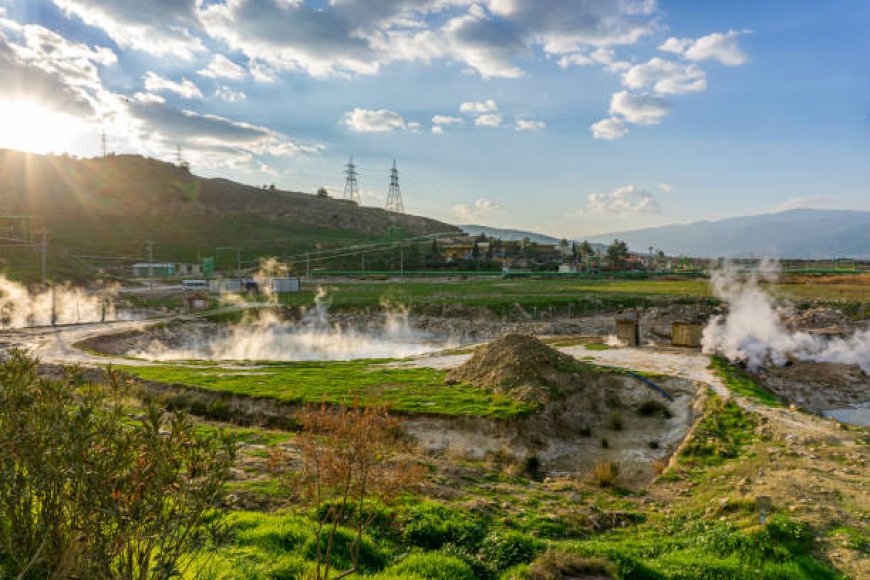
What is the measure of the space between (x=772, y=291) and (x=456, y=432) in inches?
2679

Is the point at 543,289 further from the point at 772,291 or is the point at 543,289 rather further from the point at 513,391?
the point at 513,391

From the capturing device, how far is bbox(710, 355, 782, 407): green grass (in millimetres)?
24709

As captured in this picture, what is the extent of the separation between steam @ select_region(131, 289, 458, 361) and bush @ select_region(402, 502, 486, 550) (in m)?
31.0

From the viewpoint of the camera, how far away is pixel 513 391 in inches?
1012

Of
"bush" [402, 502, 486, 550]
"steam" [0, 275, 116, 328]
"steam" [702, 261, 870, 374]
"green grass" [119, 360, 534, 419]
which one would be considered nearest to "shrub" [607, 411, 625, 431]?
"green grass" [119, 360, 534, 419]

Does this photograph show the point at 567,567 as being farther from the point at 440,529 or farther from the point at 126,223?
the point at 126,223

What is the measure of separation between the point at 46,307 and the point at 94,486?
7575 cm

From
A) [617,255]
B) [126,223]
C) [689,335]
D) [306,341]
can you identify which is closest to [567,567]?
[689,335]

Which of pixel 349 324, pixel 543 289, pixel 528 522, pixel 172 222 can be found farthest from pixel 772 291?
pixel 172 222

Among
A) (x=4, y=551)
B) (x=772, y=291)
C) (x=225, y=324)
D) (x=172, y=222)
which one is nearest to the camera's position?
(x=4, y=551)

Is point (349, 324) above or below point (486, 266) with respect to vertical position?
below

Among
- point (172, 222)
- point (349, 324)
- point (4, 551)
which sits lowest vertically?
point (349, 324)

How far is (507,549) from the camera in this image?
1015cm

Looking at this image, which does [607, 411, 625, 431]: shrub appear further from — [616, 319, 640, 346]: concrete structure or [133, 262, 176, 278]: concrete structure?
[133, 262, 176, 278]: concrete structure
